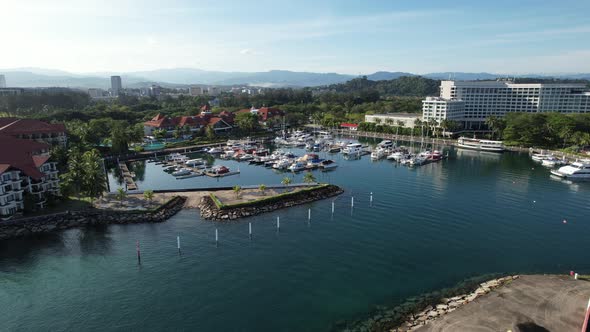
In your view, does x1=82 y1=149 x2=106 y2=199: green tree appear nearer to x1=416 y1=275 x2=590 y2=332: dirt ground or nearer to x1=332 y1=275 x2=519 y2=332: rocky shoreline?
x1=332 y1=275 x2=519 y2=332: rocky shoreline

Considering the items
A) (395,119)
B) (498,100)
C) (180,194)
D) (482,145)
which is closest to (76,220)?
(180,194)

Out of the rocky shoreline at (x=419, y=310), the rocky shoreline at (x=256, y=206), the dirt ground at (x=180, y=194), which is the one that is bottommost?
the rocky shoreline at (x=419, y=310)

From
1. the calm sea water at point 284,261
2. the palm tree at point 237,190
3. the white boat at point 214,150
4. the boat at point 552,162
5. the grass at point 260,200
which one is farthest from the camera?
the white boat at point 214,150

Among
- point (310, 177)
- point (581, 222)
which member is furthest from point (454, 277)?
point (310, 177)

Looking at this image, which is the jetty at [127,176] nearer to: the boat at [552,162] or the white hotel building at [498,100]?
the boat at [552,162]

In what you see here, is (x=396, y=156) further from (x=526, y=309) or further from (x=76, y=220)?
(x=76, y=220)

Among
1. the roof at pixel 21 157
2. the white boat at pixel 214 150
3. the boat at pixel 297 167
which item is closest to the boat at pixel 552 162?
the boat at pixel 297 167

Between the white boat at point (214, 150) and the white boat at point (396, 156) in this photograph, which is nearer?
the white boat at point (396, 156)

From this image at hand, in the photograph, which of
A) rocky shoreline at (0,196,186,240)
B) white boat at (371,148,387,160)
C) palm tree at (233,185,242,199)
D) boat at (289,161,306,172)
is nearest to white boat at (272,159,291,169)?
boat at (289,161,306,172)
